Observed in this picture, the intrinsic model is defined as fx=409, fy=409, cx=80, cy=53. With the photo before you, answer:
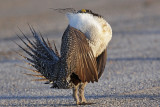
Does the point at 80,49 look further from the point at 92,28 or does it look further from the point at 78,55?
the point at 92,28

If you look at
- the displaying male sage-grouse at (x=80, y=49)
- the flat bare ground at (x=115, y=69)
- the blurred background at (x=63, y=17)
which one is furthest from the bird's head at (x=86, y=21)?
the blurred background at (x=63, y=17)

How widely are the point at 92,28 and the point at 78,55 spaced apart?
361 mm

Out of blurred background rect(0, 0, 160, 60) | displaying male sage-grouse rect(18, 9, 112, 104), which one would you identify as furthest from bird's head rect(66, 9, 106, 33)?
blurred background rect(0, 0, 160, 60)

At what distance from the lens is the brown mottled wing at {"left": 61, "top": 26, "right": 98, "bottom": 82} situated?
474 centimetres

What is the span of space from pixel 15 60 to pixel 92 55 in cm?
507

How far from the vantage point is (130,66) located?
322 inches

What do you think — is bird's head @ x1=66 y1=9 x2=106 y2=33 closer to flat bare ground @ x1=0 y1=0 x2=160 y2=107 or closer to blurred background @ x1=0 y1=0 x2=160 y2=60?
flat bare ground @ x1=0 y1=0 x2=160 y2=107

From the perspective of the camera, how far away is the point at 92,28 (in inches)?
189

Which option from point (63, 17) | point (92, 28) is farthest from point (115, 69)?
point (63, 17)

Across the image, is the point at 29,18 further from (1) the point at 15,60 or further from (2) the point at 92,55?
(2) the point at 92,55

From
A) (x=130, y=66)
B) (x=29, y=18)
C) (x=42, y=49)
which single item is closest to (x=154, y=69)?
(x=130, y=66)

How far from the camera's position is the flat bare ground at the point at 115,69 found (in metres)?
5.56

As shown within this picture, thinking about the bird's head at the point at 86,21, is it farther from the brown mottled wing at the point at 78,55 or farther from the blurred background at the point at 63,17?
the blurred background at the point at 63,17

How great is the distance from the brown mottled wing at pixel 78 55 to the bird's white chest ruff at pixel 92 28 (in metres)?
0.07
